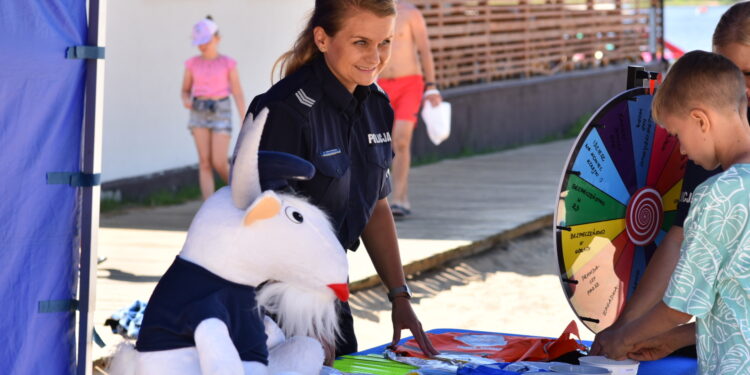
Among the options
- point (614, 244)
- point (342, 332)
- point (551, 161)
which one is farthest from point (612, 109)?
point (551, 161)

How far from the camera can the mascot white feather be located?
2.73 meters

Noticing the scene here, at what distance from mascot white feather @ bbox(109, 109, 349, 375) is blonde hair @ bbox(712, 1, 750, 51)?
165 centimetres

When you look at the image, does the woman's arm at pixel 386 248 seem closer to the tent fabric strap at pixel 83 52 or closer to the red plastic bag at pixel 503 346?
the red plastic bag at pixel 503 346

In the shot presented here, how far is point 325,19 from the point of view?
3.61 meters

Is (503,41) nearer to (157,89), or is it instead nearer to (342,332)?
(157,89)

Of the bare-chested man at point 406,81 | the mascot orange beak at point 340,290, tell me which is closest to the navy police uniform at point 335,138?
the mascot orange beak at point 340,290

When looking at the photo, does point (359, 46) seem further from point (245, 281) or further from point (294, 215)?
point (245, 281)

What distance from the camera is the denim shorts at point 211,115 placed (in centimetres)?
979

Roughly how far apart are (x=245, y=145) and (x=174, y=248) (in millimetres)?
6095

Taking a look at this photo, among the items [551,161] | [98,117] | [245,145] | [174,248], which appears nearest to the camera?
[245,145]

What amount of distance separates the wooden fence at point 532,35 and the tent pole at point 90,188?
11207mm

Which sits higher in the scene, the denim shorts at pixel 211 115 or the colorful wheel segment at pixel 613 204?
the colorful wheel segment at pixel 613 204

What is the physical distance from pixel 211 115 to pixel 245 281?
7.13 meters

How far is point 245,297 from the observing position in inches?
110
